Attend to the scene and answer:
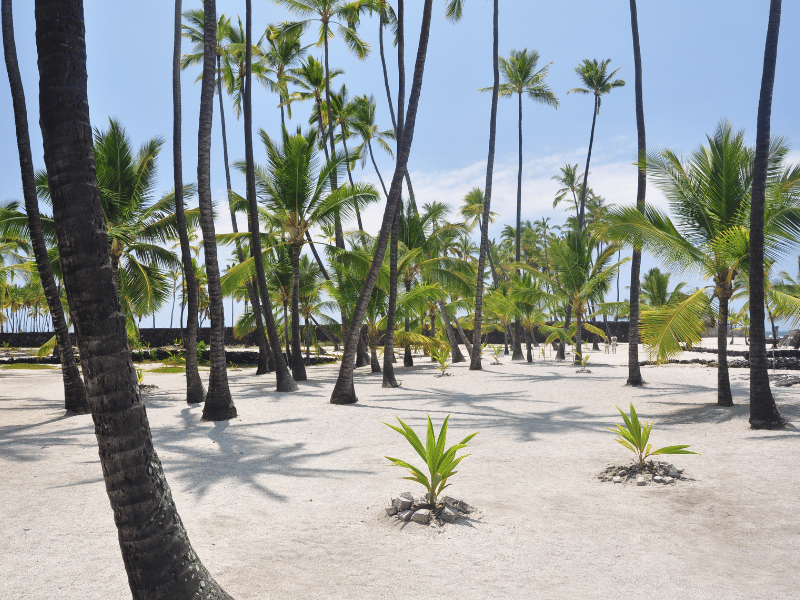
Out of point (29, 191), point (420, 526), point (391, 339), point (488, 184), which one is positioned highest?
point (488, 184)

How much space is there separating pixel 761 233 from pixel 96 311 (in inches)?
331

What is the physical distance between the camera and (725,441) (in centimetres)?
706

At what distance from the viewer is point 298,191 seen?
13.7 metres

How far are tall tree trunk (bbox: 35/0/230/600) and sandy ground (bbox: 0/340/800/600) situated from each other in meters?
0.93

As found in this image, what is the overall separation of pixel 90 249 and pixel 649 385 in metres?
13.3

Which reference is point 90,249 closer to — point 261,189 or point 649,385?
point 261,189

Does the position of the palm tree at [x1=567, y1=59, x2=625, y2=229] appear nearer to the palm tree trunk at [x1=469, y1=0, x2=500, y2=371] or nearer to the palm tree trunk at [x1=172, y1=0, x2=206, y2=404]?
the palm tree trunk at [x1=469, y1=0, x2=500, y2=371]

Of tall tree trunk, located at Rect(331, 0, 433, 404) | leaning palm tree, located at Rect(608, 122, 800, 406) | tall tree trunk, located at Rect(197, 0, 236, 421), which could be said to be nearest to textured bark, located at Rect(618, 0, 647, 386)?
leaning palm tree, located at Rect(608, 122, 800, 406)

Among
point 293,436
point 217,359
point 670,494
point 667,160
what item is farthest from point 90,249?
point 667,160

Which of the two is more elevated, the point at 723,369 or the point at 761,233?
the point at 761,233

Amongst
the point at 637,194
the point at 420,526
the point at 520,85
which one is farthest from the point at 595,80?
the point at 420,526

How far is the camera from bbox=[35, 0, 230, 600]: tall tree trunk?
2377 mm

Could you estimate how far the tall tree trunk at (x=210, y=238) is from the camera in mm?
9281

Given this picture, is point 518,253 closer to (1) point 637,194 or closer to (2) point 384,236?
(1) point 637,194
